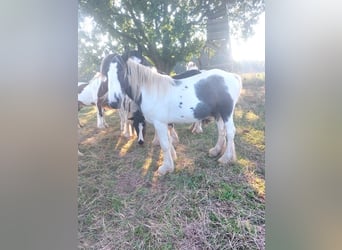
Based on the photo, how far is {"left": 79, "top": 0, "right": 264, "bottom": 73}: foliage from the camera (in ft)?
2.84

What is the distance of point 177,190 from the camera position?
0.87 metres

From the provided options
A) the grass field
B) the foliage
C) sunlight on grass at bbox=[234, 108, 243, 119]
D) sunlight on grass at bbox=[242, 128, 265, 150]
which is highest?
the foliage

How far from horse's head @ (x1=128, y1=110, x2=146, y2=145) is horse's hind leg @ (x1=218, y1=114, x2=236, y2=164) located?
0.86 ft

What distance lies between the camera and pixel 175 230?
2.79 feet

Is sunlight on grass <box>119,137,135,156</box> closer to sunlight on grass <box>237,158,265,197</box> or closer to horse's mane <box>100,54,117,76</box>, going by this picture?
horse's mane <box>100,54,117,76</box>

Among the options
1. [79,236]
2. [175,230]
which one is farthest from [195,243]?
[79,236]

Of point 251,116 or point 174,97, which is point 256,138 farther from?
point 174,97

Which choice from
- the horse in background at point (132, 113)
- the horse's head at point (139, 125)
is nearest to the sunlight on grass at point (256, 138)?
the horse in background at point (132, 113)

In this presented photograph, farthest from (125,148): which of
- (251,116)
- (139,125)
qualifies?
(251,116)

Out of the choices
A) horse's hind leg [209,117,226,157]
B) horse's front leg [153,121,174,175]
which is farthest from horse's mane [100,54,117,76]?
horse's hind leg [209,117,226,157]

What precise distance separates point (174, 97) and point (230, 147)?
0.24 m

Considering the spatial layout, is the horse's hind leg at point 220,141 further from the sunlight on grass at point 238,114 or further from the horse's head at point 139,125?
the horse's head at point 139,125

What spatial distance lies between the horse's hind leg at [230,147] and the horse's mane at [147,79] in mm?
231
